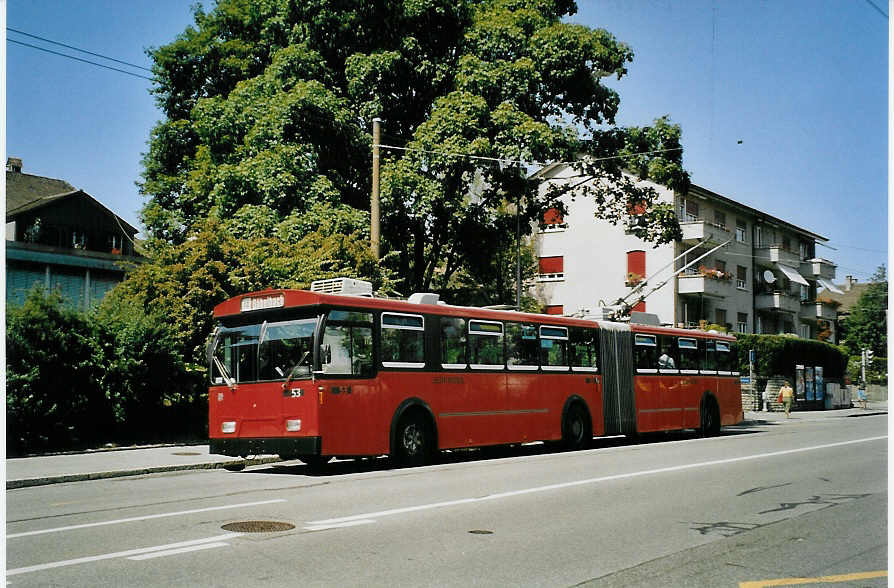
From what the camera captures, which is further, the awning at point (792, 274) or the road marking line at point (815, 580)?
the awning at point (792, 274)

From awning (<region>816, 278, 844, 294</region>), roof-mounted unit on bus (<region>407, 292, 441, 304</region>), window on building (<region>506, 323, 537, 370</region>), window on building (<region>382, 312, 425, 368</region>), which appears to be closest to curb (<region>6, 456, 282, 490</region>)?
window on building (<region>382, 312, 425, 368</region>)

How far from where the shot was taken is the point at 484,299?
4103 centimetres

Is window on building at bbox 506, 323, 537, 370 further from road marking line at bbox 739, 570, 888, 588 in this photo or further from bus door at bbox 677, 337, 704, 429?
road marking line at bbox 739, 570, 888, 588

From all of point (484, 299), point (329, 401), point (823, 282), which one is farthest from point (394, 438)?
point (823, 282)

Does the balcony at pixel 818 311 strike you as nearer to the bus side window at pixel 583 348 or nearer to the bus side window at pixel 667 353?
the bus side window at pixel 667 353

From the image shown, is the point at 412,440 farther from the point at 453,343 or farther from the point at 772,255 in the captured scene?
the point at 772,255

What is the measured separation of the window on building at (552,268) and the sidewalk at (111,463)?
118 ft

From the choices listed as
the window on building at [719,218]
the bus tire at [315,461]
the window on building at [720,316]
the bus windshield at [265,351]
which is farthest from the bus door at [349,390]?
the window on building at [719,218]

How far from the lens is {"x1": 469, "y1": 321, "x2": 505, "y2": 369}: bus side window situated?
701 inches

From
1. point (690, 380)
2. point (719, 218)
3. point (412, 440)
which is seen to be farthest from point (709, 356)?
point (719, 218)

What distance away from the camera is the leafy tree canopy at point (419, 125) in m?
27.6

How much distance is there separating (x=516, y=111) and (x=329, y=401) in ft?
49.6

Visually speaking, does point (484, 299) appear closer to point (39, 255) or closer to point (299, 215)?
point (299, 215)

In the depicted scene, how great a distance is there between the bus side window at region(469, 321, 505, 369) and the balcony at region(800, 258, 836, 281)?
4411 cm
